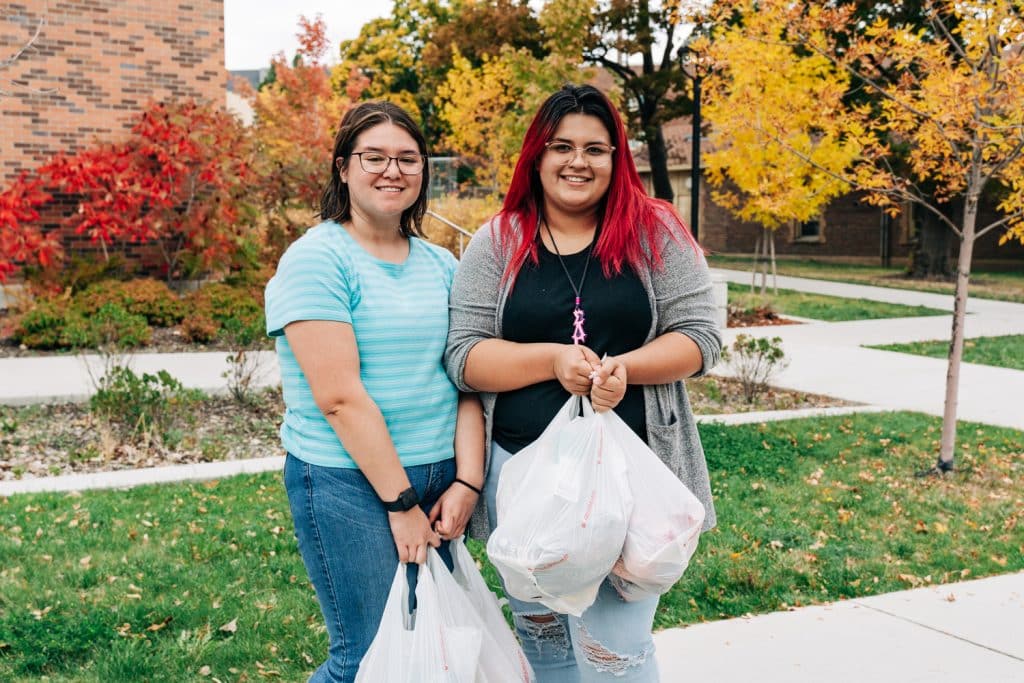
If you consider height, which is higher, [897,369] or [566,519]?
[566,519]

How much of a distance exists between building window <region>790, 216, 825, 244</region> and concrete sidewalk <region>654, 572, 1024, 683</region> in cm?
2766

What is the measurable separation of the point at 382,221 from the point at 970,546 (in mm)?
3772

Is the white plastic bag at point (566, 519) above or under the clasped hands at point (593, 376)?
under

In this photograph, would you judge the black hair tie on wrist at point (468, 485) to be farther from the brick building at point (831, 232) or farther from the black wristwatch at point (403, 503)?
the brick building at point (831, 232)

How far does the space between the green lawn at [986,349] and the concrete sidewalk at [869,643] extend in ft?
23.2

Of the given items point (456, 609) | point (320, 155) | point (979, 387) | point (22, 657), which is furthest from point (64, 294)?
point (456, 609)

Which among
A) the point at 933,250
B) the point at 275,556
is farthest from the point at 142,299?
the point at 933,250

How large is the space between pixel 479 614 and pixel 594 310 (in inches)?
31.7

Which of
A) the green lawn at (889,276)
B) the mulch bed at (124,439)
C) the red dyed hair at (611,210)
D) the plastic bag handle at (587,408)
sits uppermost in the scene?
the red dyed hair at (611,210)

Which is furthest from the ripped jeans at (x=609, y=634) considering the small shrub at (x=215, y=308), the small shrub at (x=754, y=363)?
the small shrub at (x=215, y=308)

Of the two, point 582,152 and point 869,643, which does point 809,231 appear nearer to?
point 869,643

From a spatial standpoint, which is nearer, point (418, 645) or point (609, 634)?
point (418, 645)

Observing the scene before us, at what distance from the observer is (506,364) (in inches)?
95.5

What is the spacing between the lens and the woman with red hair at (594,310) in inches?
95.6
